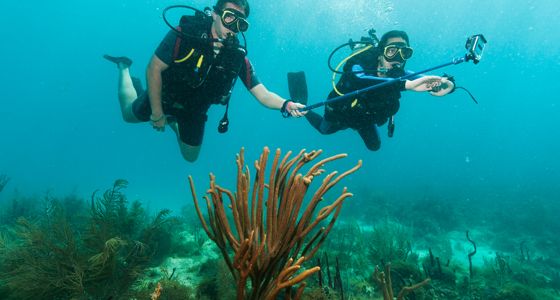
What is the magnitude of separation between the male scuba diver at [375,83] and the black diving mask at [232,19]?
7.77 ft

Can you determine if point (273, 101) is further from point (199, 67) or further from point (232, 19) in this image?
point (232, 19)

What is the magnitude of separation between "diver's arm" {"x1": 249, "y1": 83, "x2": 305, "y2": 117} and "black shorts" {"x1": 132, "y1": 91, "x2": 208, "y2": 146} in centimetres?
127

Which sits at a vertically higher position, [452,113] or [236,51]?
[452,113]

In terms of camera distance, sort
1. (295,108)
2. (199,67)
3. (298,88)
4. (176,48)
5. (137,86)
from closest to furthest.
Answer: (176,48), (199,67), (295,108), (298,88), (137,86)

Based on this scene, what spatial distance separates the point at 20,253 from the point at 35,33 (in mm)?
131329

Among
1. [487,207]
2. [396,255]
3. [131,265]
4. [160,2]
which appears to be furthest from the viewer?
[160,2]

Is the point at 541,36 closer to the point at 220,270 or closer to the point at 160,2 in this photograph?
the point at 160,2

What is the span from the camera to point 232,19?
16.5 ft

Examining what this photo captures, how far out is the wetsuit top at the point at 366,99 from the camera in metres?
6.21

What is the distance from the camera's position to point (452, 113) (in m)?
165

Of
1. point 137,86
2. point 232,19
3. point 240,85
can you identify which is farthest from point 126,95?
point 240,85

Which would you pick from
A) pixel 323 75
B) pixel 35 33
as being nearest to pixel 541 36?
pixel 323 75

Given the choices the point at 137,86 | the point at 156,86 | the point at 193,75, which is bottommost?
the point at 156,86

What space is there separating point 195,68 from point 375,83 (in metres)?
3.55
